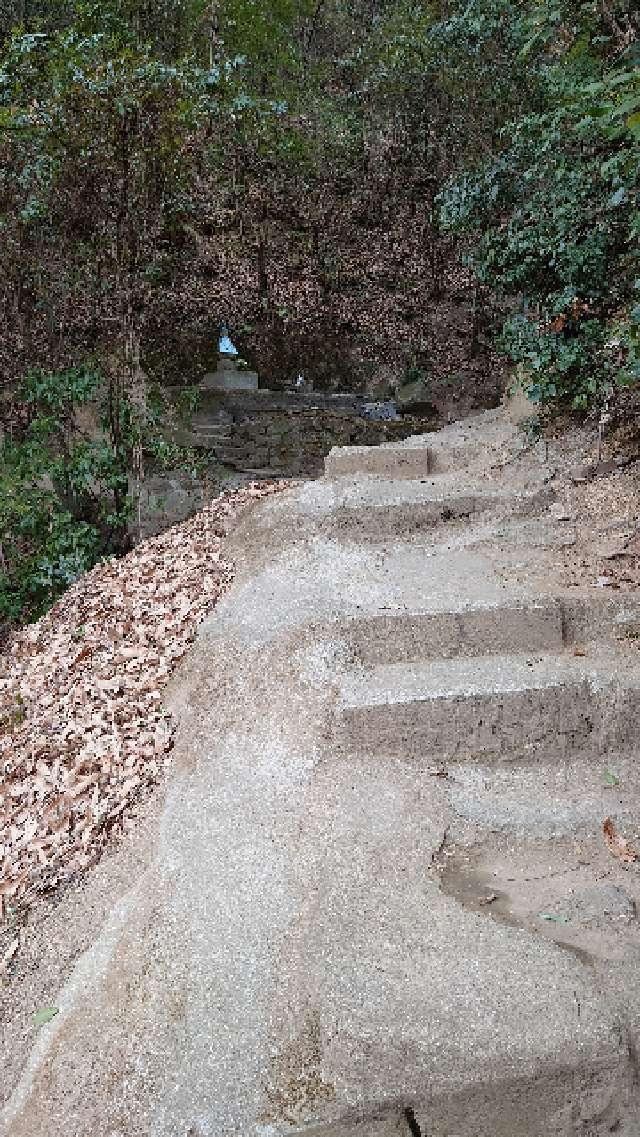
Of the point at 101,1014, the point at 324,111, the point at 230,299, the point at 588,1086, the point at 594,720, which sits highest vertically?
the point at 324,111

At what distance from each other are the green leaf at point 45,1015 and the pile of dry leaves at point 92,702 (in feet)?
2.45

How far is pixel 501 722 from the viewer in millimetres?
3443

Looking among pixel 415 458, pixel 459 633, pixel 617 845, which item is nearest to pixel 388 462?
pixel 415 458

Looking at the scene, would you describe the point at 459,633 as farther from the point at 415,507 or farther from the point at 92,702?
the point at 92,702

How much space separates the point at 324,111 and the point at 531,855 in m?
11.2

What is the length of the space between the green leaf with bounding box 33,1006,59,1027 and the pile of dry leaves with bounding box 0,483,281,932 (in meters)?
0.75

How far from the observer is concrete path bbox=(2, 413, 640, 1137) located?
6.93ft

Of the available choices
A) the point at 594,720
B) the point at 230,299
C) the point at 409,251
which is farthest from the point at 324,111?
the point at 594,720

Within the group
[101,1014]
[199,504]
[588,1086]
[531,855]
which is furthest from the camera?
[199,504]

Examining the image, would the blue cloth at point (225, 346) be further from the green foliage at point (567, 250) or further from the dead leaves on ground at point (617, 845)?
the dead leaves on ground at point (617, 845)

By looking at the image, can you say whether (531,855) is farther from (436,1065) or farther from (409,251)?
(409,251)

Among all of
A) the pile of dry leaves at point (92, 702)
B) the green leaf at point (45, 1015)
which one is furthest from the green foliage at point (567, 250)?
the green leaf at point (45, 1015)

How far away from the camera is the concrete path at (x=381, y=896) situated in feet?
6.93

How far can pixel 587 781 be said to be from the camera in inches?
129
